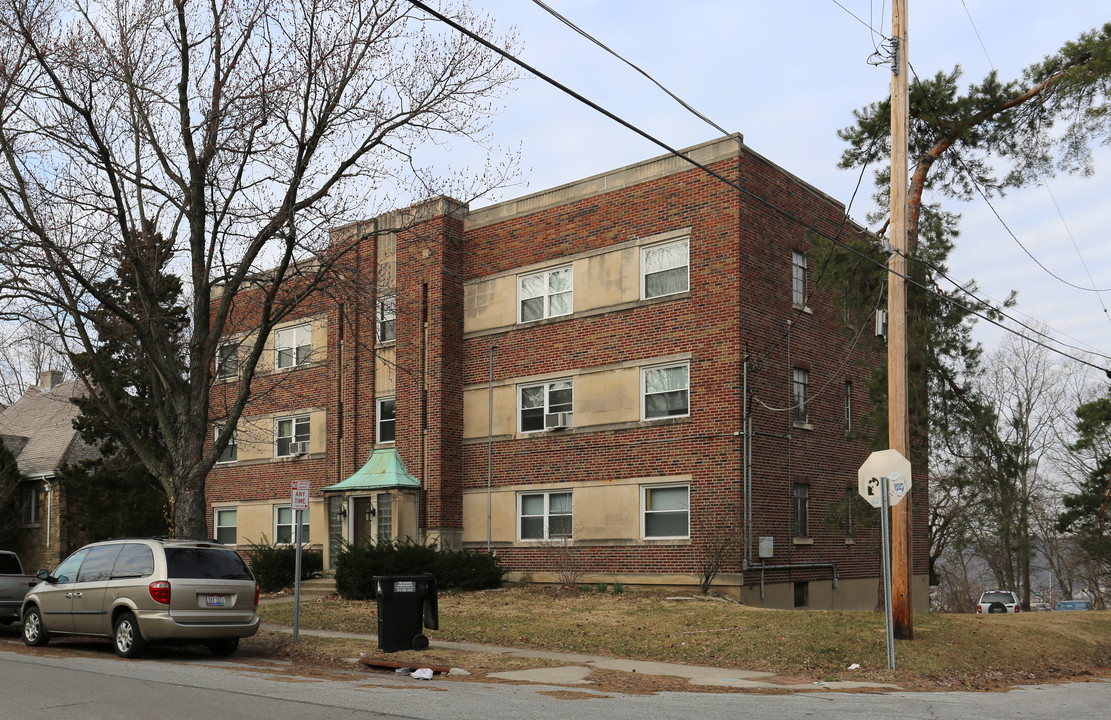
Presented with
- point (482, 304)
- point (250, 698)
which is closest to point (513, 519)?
point (482, 304)

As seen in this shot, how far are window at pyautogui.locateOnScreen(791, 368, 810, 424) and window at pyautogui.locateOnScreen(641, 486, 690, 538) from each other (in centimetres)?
357

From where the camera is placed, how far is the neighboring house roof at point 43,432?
137 feet

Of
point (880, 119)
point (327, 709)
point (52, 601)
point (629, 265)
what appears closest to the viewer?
point (327, 709)

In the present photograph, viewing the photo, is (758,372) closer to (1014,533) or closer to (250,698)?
(1014,533)

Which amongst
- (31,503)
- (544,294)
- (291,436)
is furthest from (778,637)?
(31,503)

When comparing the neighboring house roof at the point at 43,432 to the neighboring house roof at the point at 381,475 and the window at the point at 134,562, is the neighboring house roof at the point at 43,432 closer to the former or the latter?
the neighboring house roof at the point at 381,475

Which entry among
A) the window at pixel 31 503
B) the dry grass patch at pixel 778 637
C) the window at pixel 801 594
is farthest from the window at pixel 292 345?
the window at pixel 801 594

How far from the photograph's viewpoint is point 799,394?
2564 cm

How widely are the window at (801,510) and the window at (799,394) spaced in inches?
65.3

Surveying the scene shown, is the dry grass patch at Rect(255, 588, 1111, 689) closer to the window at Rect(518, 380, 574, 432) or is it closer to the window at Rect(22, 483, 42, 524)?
the window at Rect(518, 380, 574, 432)

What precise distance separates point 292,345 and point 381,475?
7.80m

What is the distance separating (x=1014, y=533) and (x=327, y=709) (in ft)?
63.9

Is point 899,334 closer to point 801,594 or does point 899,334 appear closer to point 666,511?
point 666,511

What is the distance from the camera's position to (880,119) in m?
21.5
